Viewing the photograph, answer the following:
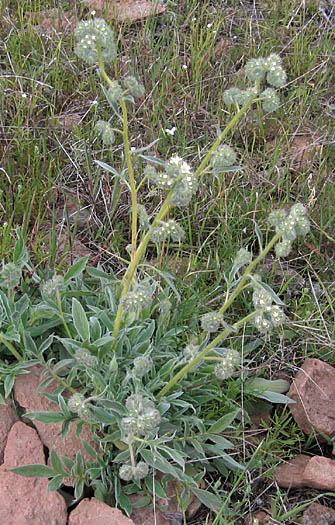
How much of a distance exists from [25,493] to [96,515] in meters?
0.28

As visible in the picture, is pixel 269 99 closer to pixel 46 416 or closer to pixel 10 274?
pixel 10 274

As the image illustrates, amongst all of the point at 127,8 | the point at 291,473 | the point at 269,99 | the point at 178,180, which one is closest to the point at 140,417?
the point at 178,180

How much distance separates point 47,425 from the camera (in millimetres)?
2543

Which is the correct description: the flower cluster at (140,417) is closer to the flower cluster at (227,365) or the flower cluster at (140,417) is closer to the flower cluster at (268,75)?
the flower cluster at (227,365)

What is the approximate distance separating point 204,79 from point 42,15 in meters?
1.26

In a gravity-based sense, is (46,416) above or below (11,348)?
below

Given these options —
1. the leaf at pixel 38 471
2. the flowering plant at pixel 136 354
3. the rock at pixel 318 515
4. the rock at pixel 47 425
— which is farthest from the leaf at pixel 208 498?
the leaf at pixel 38 471

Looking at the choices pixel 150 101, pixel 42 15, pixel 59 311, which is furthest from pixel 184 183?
pixel 42 15

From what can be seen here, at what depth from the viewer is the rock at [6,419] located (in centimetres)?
248

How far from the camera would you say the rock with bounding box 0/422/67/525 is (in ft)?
7.45

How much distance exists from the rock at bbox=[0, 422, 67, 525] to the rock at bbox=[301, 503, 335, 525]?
97 cm

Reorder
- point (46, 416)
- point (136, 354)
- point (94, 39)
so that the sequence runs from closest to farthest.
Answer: point (94, 39)
point (46, 416)
point (136, 354)

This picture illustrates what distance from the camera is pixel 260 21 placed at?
453cm

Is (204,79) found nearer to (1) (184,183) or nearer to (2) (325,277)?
(2) (325,277)
